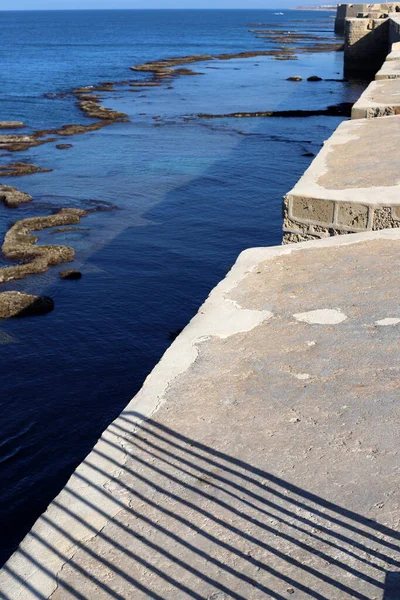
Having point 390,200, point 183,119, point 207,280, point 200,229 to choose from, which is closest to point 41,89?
point 183,119

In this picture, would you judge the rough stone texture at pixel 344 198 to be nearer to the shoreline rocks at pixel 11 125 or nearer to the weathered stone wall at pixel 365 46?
the shoreline rocks at pixel 11 125

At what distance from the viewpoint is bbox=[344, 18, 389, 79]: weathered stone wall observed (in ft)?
140

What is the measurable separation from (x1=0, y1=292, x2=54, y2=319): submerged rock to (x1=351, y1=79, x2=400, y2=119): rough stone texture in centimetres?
681

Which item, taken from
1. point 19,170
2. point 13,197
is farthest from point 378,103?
point 19,170

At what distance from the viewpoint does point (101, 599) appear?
Answer: 140 inches

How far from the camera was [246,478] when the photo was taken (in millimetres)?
4277

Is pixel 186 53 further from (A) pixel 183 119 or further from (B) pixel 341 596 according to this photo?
(B) pixel 341 596

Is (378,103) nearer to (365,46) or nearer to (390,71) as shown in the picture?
(390,71)

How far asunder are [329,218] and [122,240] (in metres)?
7.52

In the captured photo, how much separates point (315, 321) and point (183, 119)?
2526cm

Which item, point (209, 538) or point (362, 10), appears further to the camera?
point (362, 10)

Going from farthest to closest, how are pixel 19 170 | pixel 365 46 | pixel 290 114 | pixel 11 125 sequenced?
pixel 365 46 → pixel 290 114 → pixel 11 125 → pixel 19 170

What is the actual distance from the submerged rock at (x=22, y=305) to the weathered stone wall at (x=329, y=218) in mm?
4733

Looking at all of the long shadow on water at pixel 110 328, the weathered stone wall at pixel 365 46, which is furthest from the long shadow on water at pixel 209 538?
the weathered stone wall at pixel 365 46
